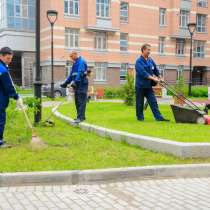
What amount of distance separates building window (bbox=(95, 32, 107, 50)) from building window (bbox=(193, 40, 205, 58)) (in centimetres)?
1258

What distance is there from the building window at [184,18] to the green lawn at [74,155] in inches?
1638

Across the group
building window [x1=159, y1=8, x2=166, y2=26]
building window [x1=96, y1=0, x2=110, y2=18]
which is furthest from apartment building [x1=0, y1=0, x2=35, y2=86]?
building window [x1=159, y1=8, x2=166, y2=26]

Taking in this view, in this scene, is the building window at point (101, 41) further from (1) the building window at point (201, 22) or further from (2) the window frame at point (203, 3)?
(2) the window frame at point (203, 3)

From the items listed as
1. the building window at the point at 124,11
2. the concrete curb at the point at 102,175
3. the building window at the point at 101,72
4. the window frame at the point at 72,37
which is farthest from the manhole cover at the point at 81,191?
the building window at the point at 124,11

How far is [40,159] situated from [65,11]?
35241 millimetres

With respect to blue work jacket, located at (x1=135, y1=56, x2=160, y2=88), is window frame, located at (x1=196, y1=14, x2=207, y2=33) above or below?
above

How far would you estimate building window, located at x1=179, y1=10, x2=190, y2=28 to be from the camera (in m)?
48.2

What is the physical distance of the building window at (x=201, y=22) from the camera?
164 feet

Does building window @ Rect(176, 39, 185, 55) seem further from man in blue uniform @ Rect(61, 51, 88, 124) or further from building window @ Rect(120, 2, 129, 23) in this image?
man in blue uniform @ Rect(61, 51, 88, 124)

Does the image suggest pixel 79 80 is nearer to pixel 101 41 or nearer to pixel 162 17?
pixel 101 41

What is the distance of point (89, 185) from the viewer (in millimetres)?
5730

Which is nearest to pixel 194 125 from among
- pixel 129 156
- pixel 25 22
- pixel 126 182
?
pixel 129 156

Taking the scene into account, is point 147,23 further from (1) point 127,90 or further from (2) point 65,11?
(1) point 127,90

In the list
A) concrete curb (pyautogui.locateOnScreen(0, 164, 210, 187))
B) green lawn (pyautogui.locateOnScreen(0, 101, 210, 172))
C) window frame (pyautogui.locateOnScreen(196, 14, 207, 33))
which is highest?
window frame (pyautogui.locateOnScreen(196, 14, 207, 33))
